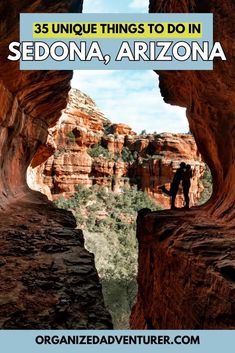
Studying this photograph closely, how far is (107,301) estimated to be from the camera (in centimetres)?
2575

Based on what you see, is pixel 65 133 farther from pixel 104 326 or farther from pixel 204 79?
pixel 104 326

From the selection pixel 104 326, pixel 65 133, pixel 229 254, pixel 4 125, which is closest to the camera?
pixel 104 326

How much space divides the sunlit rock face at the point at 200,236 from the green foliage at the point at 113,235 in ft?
46.4

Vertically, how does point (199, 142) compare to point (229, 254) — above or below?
above

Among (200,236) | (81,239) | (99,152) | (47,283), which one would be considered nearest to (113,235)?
(99,152)

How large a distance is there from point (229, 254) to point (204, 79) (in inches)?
219

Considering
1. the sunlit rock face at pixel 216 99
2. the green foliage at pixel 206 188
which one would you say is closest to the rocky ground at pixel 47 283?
the sunlit rock face at pixel 216 99

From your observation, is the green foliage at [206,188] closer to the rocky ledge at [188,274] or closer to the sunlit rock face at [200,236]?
the sunlit rock face at [200,236]

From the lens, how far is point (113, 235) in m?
35.4

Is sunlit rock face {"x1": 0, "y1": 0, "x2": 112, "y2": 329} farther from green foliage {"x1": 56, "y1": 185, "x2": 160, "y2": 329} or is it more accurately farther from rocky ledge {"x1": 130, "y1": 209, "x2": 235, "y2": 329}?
green foliage {"x1": 56, "y1": 185, "x2": 160, "y2": 329}

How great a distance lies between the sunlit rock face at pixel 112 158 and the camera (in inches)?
1528

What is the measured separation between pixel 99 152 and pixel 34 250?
37.2 metres

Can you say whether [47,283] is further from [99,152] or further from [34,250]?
[99,152]

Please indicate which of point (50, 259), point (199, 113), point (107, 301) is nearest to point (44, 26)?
point (50, 259)
